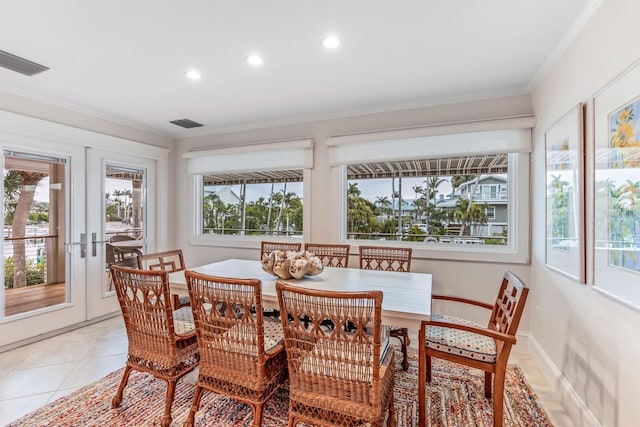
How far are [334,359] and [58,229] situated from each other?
3441 mm

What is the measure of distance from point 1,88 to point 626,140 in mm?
4546

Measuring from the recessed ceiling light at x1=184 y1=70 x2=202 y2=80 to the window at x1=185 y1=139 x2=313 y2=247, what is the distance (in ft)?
4.24

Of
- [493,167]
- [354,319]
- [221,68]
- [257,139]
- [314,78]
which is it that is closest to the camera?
[354,319]

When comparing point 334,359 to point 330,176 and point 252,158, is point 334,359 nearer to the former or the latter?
point 330,176

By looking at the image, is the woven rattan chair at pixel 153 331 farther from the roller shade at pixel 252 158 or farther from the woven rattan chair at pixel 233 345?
the roller shade at pixel 252 158

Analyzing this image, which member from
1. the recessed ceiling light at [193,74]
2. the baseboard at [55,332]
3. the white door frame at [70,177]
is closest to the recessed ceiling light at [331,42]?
the recessed ceiling light at [193,74]

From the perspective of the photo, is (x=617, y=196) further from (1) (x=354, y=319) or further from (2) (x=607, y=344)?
(1) (x=354, y=319)

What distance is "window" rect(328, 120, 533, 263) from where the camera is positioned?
9.72 feet

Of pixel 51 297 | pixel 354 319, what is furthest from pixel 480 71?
pixel 51 297

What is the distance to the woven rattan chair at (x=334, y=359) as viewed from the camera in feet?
4.42

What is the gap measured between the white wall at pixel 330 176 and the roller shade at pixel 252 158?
12 cm

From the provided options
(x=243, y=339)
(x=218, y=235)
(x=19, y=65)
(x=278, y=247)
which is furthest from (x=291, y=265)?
(x=19, y=65)

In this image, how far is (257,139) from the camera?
4.03 m

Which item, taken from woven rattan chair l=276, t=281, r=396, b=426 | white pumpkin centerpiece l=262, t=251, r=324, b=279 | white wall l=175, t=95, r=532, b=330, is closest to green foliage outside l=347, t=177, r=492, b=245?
white wall l=175, t=95, r=532, b=330
